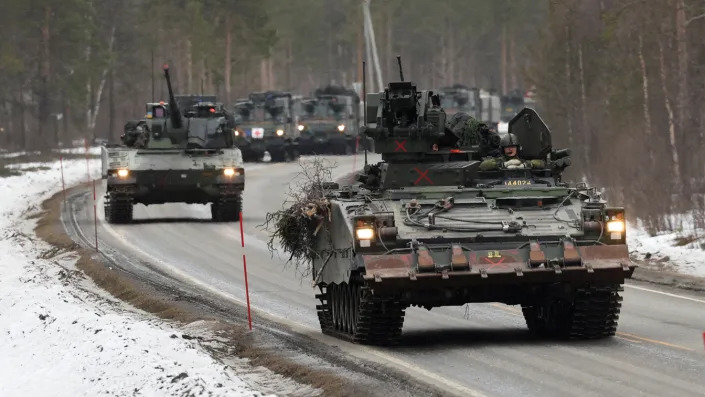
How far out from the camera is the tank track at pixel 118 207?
33375mm

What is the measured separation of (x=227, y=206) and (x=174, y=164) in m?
1.75

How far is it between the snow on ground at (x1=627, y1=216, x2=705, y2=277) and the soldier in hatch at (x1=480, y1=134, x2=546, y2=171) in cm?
709

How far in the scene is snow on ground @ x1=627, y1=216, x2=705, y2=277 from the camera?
23422 millimetres

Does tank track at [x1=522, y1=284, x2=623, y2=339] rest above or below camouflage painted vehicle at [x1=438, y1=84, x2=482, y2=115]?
below

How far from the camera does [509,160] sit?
1612cm

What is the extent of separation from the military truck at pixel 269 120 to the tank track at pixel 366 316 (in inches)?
1798

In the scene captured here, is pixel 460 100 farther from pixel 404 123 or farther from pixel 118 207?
pixel 404 123

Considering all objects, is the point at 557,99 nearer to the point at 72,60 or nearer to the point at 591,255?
the point at 72,60

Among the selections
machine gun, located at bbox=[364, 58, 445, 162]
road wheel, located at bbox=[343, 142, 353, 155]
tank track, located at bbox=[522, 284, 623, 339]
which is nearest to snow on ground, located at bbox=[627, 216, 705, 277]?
machine gun, located at bbox=[364, 58, 445, 162]

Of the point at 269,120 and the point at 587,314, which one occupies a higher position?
the point at 269,120

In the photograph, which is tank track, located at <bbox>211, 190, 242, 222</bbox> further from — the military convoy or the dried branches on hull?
the military convoy

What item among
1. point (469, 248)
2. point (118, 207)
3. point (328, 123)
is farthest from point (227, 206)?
point (328, 123)

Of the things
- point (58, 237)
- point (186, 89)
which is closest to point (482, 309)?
point (58, 237)

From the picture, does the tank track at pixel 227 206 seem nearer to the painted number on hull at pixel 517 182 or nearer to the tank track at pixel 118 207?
the tank track at pixel 118 207
